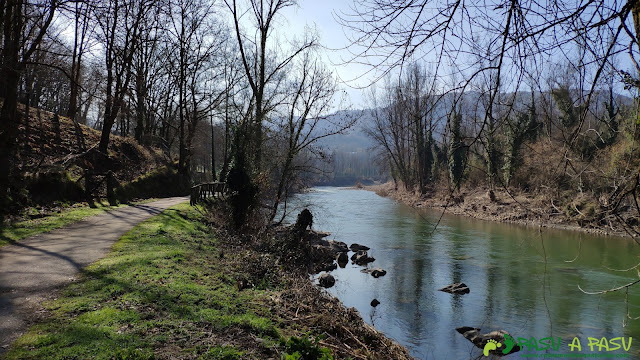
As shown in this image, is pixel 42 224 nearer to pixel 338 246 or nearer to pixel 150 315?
pixel 150 315

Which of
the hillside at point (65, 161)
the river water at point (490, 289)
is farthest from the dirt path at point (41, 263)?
the river water at point (490, 289)

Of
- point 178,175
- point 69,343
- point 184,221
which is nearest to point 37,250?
point 69,343

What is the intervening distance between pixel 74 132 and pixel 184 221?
968 centimetres

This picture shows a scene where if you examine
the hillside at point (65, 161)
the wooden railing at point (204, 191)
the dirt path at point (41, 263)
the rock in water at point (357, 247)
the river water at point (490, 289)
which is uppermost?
the hillside at point (65, 161)

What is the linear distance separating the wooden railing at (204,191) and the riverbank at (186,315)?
7.37 m

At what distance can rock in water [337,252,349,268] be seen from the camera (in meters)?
15.1

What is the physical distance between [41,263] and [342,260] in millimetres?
10354

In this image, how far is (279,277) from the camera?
31.1 feet

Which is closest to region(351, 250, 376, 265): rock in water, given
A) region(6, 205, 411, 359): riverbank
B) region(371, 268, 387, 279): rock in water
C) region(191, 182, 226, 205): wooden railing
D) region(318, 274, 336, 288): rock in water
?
region(371, 268, 387, 279): rock in water

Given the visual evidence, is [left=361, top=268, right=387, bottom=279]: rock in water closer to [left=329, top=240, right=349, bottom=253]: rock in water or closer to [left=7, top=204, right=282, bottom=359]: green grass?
[left=329, top=240, right=349, bottom=253]: rock in water

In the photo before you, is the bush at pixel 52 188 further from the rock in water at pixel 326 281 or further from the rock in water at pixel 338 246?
the rock in water at pixel 338 246

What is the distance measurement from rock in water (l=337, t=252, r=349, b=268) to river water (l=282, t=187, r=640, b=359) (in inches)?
18.1

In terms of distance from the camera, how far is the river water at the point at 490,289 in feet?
28.8

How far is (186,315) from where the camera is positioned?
19.1 feet
